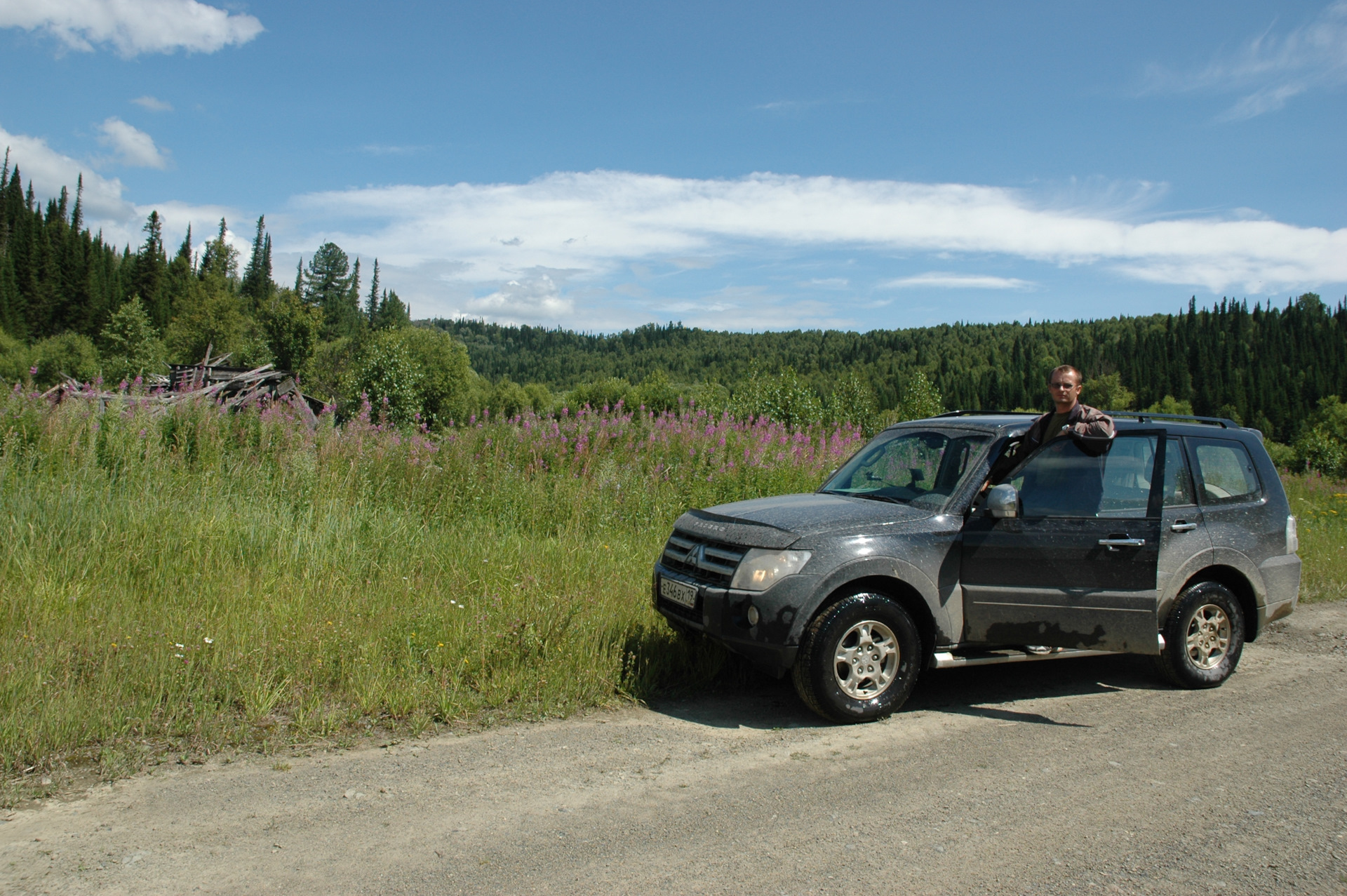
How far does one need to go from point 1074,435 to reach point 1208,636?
2072mm

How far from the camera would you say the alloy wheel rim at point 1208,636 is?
636 centimetres

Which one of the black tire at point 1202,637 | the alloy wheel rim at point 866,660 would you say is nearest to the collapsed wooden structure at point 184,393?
the alloy wheel rim at point 866,660

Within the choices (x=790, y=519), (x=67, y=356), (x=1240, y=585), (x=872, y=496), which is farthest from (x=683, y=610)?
(x=67, y=356)

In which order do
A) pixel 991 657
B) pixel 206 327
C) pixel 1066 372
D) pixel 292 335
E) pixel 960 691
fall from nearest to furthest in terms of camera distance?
pixel 991 657
pixel 1066 372
pixel 960 691
pixel 292 335
pixel 206 327

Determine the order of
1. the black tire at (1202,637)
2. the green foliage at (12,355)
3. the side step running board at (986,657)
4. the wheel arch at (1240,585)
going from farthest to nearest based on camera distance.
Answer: the green foliage at (12,355) → the wheel arch at (1240,585) → the black tire at (1202,637) → the side step running board at (986,657)

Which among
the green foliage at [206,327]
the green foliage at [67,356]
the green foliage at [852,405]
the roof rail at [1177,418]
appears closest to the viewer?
the roof rail at [1177,418]

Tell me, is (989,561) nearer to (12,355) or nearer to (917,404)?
(917,404)

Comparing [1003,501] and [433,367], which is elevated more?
[433,367]

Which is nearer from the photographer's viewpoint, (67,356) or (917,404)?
(917,404)

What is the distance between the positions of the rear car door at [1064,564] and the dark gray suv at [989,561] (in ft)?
0.04

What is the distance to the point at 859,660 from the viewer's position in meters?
5.37

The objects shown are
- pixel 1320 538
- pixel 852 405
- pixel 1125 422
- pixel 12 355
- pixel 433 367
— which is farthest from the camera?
pixel 433 367

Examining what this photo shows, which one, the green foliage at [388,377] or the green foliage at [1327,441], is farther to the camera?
the green foliage at [1327,441]

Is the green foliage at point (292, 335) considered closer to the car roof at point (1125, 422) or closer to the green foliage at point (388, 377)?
the green foliage at point (388, 377)
